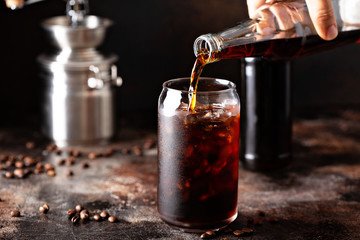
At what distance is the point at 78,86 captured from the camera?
6.13ft

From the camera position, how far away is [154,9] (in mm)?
2193

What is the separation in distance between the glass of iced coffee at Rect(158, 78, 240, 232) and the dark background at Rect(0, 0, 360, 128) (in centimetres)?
86

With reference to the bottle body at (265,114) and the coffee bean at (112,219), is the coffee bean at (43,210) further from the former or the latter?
the bottle body at (265,114)

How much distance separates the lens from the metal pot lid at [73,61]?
1851 mm

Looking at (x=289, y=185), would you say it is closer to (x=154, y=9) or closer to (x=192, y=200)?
(x=192, y=200)

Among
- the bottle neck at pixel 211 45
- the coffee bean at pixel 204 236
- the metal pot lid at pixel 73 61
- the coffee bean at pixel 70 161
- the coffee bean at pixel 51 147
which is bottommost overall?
the coffee bean at pixel 204 236

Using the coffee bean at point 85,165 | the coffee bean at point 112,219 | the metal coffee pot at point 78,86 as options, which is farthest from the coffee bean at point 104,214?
the metal coffee pot at point 78,86

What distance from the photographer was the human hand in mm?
1298

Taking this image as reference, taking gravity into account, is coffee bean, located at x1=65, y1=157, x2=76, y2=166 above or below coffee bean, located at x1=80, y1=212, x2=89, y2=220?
above

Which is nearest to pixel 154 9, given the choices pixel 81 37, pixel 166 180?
pixel 81 37

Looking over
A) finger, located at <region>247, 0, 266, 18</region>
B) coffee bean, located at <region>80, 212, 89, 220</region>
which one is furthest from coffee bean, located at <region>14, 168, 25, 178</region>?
finger, located at <region>247, 0, 266, 18</region>

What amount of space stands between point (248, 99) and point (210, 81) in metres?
0.35

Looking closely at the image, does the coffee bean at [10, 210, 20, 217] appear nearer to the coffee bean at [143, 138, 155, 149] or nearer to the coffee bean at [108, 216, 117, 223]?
the coffee bean at [108, 216, 117, 223]

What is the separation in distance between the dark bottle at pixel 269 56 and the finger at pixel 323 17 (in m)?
0.07
